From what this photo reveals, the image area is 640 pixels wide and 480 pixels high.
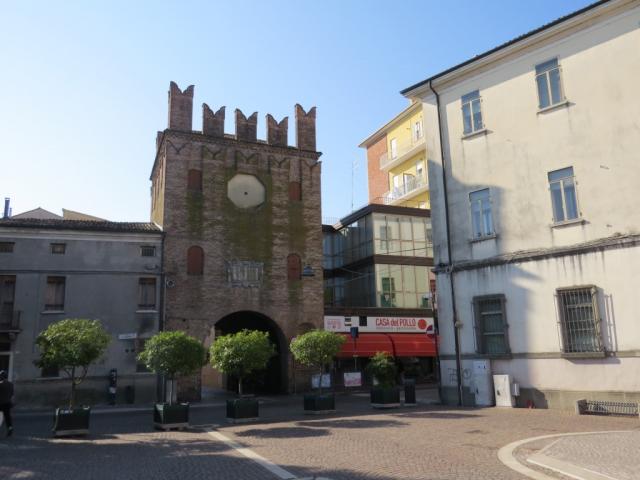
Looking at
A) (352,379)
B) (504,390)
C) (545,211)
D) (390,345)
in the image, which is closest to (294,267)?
(352,379)

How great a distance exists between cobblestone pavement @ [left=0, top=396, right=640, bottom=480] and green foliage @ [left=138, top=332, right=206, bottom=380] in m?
1.83

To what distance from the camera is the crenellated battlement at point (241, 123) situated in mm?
28875

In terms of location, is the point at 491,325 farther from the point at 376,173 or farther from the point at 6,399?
the point at 376,173

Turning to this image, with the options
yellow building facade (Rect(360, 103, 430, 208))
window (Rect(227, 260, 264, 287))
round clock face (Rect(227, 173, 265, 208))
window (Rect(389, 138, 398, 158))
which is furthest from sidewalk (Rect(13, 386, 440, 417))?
window (Rect(389, 138, 398, 158))

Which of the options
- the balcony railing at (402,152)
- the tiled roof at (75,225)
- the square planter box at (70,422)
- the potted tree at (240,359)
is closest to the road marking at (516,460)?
the potted tree at (240,359)

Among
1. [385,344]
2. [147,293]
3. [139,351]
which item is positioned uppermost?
[147,293]

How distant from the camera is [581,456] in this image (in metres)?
9.34

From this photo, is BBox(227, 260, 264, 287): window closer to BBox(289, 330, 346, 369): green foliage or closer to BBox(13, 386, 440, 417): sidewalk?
BBox(13, 386, 440, 417): sidewalk

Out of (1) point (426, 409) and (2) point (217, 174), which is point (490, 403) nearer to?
(1) point (426, 409)

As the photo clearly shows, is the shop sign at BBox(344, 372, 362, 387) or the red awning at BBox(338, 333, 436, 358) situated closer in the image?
the shop sign at BBox(344, 372, 362, 387)

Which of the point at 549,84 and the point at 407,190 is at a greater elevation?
the point at 407,190

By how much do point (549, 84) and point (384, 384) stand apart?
11.4m

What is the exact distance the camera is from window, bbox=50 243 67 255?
82.0 feet

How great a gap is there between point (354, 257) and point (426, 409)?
17281mm
